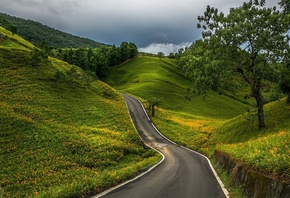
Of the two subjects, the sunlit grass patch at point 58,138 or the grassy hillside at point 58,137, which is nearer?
the sunlit grass patch at point 58,138

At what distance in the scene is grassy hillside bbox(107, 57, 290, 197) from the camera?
11870 millimetres

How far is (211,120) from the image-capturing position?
222ft

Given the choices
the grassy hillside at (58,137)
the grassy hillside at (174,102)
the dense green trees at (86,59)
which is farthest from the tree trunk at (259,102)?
the dense green trees at (86,59)

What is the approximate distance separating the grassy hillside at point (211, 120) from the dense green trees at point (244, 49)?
4.08 metres

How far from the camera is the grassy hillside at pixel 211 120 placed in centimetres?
1187

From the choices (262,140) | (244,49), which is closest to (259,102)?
(244,49)

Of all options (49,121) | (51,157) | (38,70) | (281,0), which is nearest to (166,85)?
(38,70)

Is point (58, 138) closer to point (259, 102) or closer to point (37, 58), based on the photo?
point (259, 102)

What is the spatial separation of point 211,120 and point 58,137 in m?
42.6

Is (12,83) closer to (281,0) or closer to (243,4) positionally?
(243,4)

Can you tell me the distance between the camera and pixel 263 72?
106 feet

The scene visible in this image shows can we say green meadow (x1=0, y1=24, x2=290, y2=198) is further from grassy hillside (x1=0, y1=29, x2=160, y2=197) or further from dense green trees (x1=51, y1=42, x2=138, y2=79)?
dense green trees (x1=51, y1=42, x2=138, y2=79)

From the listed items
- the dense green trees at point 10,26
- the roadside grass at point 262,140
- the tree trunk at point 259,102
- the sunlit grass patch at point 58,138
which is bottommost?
the sunlit grass patch at point 58,138

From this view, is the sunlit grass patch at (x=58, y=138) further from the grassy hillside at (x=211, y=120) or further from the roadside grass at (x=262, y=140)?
the grassy hillside at (x=211, y=120)
